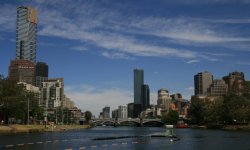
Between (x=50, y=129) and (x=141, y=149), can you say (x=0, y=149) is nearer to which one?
(x=141, y=149)

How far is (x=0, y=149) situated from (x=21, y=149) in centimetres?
320

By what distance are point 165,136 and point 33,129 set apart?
7068 cm

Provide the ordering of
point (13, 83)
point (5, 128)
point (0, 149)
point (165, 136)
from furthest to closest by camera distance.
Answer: point (13, 83) < point (5, 128) < point (165, 136) < point (0, 149)

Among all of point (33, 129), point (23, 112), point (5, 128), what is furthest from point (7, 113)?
point (5, 128)

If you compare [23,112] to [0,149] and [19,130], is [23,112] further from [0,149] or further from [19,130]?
[0,149]

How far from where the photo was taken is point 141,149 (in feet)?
247

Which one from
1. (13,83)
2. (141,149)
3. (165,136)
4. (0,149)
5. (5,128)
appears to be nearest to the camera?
(0,149)

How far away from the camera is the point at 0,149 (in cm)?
7044

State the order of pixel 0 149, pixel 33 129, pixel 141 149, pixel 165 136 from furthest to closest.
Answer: pixel 33 129
pixel 165 136
pixel 141 149
pixel 0 149

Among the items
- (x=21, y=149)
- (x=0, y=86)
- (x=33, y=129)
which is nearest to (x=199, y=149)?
(x=21, y=149)

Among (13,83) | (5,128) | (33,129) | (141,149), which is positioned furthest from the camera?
(13,83)

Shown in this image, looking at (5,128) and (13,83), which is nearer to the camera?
(5,128)

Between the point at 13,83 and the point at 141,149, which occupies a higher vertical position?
the point at 13,83

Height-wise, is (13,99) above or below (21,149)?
above
